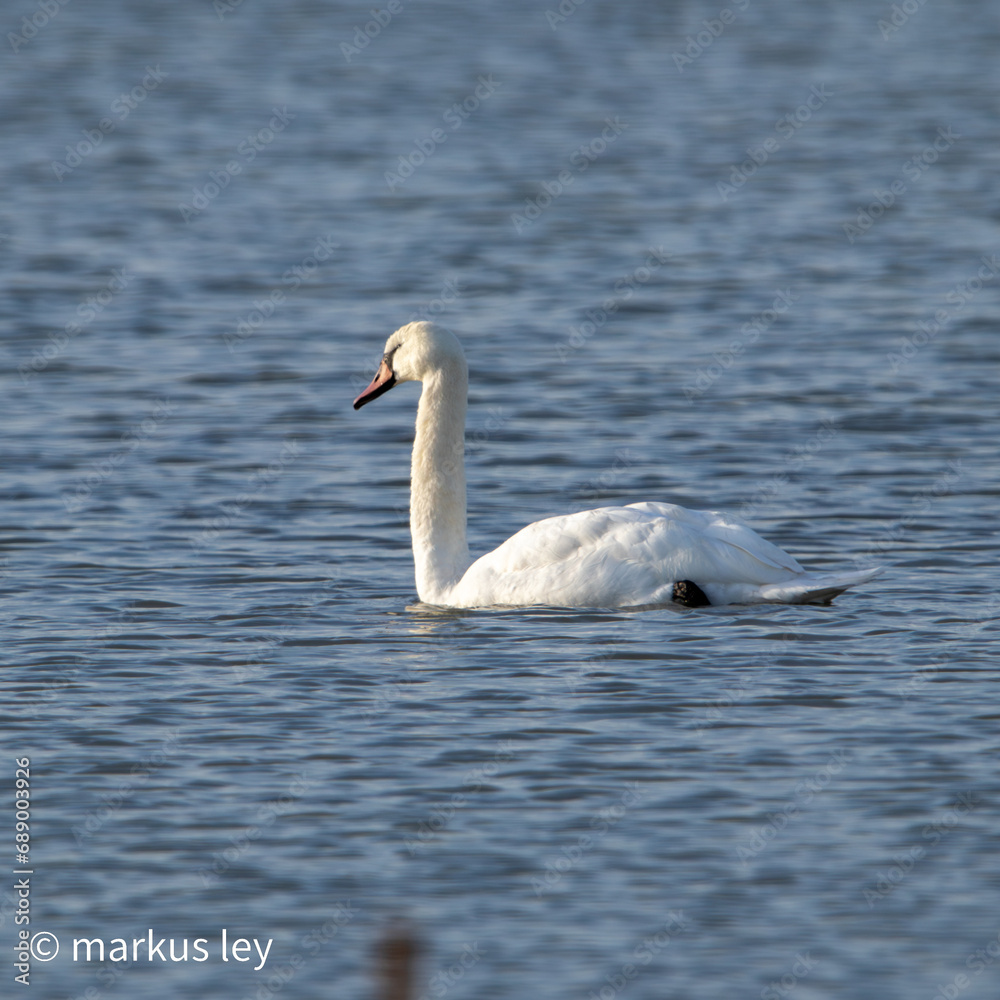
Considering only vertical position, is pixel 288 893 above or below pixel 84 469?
below

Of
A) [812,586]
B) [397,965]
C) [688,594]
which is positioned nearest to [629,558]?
[688,594]

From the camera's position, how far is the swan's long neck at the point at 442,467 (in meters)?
12.5

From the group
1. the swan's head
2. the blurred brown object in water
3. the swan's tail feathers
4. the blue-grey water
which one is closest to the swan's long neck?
the swan's head

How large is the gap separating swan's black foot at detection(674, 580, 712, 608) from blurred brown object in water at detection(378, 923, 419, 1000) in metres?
4.36

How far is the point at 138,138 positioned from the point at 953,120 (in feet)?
41.1

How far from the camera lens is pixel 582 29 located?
45438 millimetres

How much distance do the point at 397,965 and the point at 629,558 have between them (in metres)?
4.71

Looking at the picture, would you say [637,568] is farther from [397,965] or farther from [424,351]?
[397,965]

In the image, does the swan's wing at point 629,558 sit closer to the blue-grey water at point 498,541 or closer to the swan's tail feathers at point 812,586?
the swan's tail feathers at point 812,586

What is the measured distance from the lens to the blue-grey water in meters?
7.80

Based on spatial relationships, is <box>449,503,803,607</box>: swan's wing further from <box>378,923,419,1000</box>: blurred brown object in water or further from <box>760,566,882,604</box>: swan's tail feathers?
<box>378,923,419,1000</box>: blurred brown object in water

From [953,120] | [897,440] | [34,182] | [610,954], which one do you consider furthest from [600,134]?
Answer: [610,954]

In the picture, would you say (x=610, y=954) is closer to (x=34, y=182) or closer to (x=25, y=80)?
(x=34, y=182)

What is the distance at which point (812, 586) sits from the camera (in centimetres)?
1137
